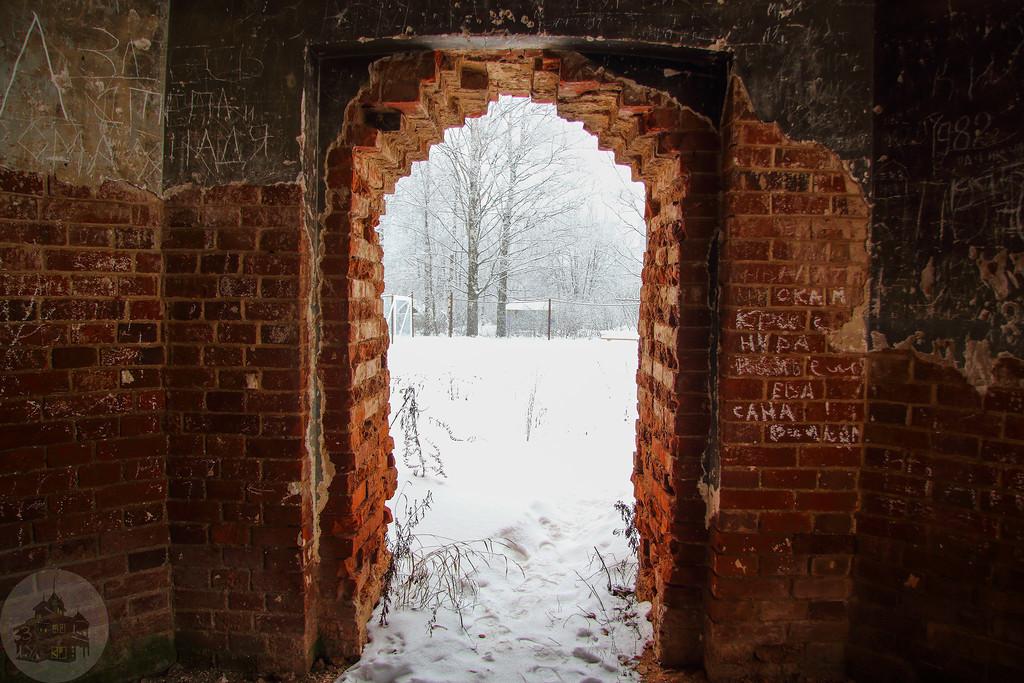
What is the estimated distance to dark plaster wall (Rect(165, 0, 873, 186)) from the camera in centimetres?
202

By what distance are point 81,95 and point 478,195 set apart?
44.1ft

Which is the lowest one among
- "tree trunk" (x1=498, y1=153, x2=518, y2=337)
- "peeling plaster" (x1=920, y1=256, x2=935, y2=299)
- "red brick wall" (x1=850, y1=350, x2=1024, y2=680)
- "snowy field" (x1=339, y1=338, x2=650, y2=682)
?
"snowy field" (x1=339, y1=338, x2=650, y2=682)

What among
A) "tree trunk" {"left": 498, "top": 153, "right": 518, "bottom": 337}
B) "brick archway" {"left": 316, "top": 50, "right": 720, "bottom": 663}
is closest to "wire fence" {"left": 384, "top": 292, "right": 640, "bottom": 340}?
"tree trunk" {"left": 498, "top": 153, "right": 518, "bottom": 337}

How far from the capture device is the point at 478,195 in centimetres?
1502

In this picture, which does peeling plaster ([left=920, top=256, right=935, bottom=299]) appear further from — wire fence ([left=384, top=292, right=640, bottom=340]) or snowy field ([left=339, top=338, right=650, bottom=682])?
wire fence ([left=384, top=292, right=640, bottom=340])

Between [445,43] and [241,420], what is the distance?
1797 mm

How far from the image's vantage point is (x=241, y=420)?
2.14 metres

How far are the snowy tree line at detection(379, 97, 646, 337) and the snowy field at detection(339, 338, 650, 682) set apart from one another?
7.41 metres

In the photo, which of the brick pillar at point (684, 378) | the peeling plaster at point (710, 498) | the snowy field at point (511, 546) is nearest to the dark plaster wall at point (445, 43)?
the brick pillar at point (684, 378)

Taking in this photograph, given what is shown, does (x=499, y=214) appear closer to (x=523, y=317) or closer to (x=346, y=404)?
(x=523, y=317)

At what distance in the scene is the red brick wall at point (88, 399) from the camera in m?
1.95

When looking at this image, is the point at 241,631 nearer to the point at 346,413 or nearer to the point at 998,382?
the point at 346,413

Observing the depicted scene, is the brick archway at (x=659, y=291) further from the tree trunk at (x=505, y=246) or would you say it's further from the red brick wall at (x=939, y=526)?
the tree trunk at (x=505, y=246)

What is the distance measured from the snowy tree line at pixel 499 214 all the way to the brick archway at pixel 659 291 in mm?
10624
